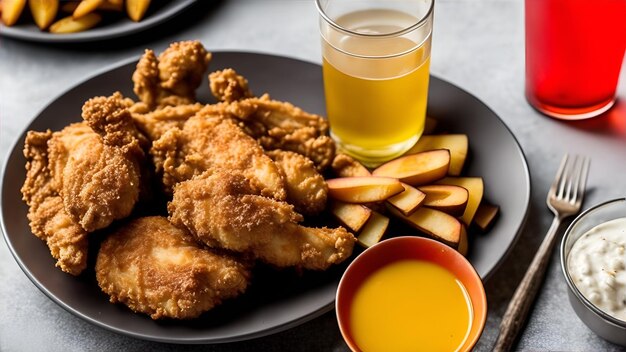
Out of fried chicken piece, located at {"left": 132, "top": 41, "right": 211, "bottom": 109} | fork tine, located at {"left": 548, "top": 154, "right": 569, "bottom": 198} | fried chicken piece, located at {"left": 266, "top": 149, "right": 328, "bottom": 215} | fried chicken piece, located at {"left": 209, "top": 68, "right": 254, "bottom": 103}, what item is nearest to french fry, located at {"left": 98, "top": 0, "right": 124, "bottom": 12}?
fried chicken piece, located at {"left": 132, "top": 41, "right": 211, "bottom": 109}

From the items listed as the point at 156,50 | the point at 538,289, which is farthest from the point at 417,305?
the point at 156,50

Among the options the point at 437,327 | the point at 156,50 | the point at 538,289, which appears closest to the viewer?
the point at 437,327


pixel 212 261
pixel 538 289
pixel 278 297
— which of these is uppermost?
pixel 212 261

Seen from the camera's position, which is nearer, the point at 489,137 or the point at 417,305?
the point at 417,305

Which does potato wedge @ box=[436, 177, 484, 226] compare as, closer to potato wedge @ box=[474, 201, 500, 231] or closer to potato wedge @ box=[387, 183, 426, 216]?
potato wedge @ box=[474, 201, 500, 231]

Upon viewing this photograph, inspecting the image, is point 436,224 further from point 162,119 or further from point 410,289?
point 162,119

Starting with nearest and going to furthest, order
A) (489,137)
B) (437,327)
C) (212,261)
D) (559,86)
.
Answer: (437,327) → (212,261) → (489,137) → (559,86)

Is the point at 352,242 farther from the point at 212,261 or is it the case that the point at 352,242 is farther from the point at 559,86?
the point at 559,86

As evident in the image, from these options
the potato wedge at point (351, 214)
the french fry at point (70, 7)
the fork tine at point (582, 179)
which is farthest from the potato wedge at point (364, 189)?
the french fry at point (70, 7)
